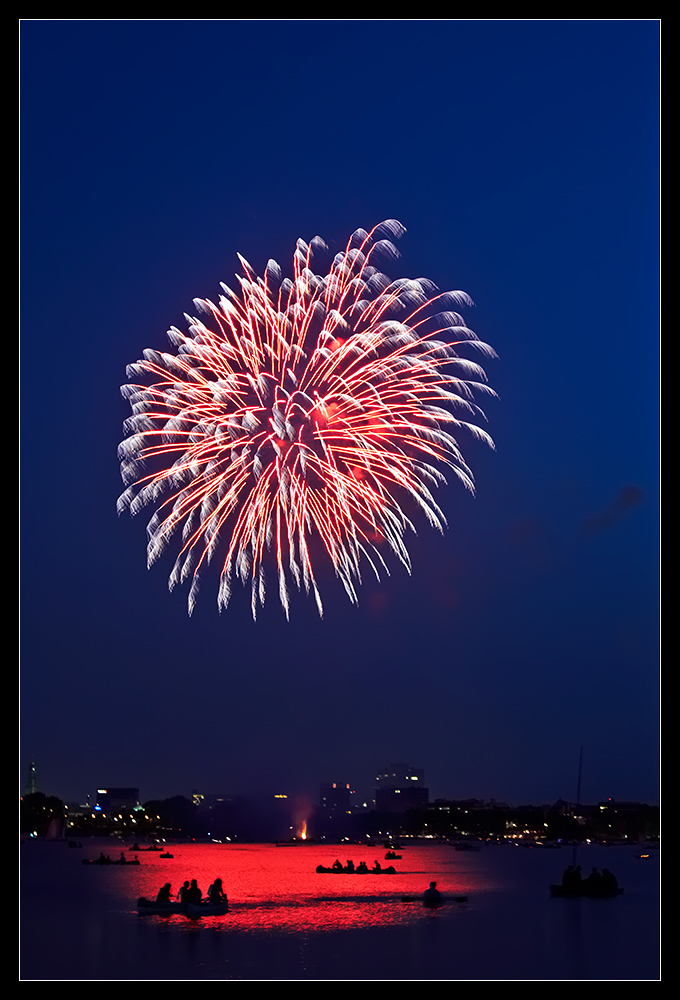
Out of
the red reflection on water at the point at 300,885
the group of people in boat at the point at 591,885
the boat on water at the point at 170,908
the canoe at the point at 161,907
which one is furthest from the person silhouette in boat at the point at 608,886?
the canoe at the point at 161,907

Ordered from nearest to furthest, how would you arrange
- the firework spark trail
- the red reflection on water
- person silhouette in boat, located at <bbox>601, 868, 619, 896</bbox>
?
1. the firework spark trail
2. the red reflection on water
3. person silhouette in boat, located at <bbox>601, 868, 619, 896</bbox>

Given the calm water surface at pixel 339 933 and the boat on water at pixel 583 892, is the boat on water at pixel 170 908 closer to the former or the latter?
the calm water surface at pixel 339 933

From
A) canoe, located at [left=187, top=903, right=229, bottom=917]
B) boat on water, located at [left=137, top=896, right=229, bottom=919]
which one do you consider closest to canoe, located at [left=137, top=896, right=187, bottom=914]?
boat on water, located at [left=137, top=896, right=229, bottom=919]

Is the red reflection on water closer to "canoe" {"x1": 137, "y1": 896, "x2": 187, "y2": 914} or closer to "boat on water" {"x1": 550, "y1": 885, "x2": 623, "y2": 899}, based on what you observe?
"canoe" {"x1": 137, "y1": 896, "x2": 187, "y2": 914}

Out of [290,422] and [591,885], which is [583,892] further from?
[290,422]

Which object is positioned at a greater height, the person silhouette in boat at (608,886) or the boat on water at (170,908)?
the boat on water at (170,908)

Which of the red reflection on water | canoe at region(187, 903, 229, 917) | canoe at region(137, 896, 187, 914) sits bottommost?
the red reflection on water

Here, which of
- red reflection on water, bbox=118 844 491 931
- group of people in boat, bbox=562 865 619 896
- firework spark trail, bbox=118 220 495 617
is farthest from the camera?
group of people in boat, bbox=562 865 619 896
